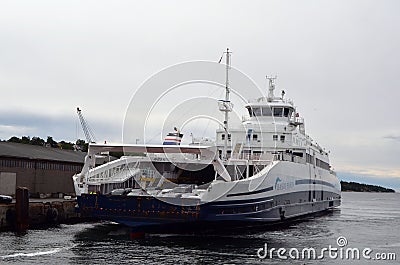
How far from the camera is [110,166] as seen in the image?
3969cm

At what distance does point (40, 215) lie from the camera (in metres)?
43.0

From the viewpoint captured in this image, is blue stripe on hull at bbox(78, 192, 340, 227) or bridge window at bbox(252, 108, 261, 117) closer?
blue stripe on hull at bbox(78, 192, 340, 227)

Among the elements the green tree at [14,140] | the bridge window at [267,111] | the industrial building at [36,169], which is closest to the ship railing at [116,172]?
the industrial building at [36,169]

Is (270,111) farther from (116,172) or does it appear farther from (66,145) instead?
(66,145)

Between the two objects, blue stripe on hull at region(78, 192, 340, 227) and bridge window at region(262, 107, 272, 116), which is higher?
bridge window at region(262, 107, 272, 116)

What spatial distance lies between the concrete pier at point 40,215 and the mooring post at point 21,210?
3.5 inches

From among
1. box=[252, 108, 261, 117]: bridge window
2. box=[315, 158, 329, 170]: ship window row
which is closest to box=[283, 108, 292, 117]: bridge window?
box=[252, 108, 261, 117]: bridge window

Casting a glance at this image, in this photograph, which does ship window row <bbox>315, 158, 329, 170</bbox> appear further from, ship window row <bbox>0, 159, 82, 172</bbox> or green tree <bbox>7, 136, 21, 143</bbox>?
green tree <bbox>7, 136, 21, 143</bbox>

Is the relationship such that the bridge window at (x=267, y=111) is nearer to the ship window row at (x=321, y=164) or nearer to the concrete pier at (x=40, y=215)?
the ship window row at (x=321, y=164)

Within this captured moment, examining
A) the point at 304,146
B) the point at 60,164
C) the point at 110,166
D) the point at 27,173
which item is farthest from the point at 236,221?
the point at 60,164

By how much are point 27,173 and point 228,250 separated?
28.9m

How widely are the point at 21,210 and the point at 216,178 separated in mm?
13757

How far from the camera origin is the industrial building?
51469 millimetres

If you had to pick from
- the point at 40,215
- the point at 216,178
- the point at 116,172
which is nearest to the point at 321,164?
the point at 116,172
